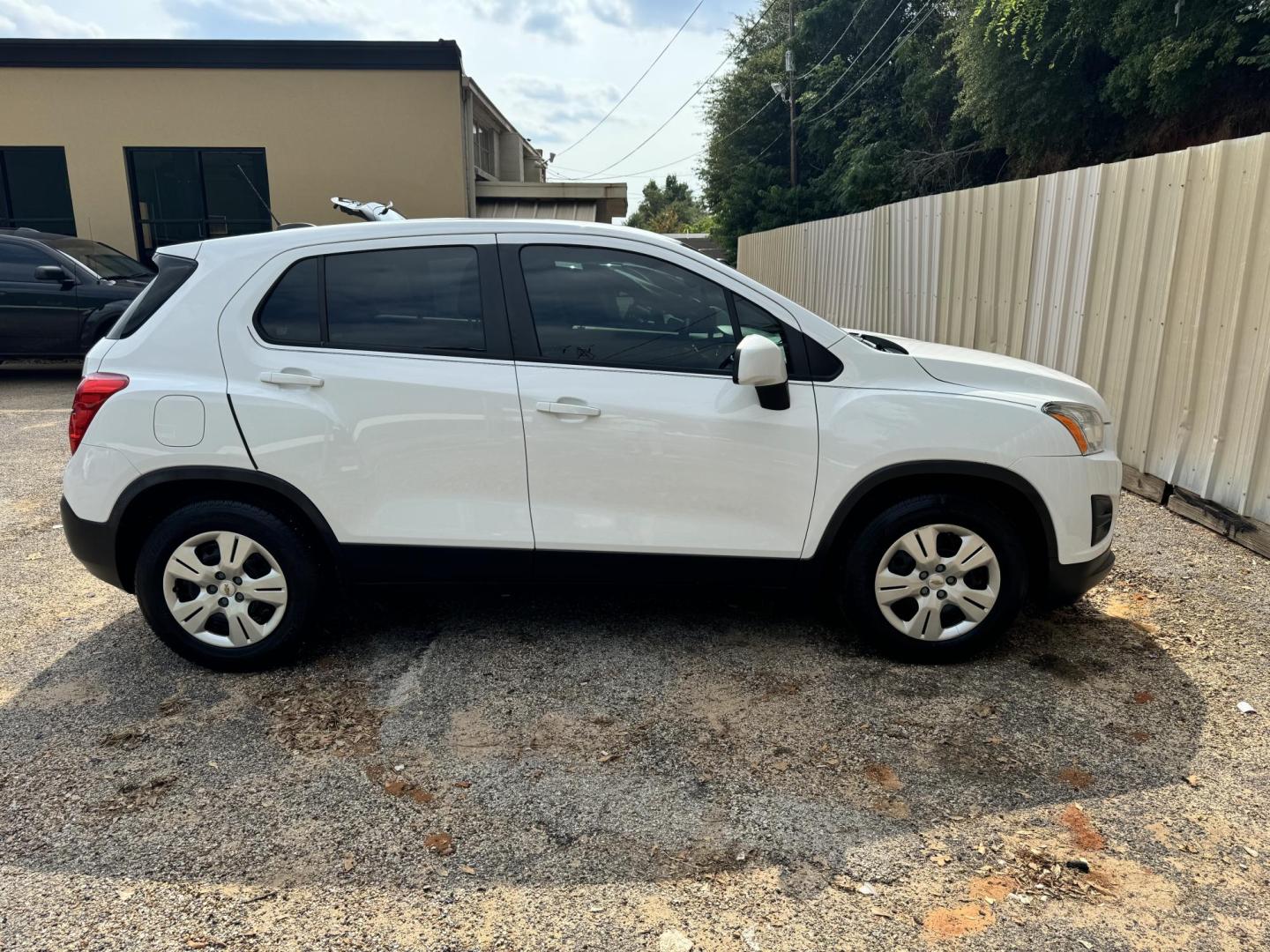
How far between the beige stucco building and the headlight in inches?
517

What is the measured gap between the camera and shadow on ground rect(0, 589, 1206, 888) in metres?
2.69

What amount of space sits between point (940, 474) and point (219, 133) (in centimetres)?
1495

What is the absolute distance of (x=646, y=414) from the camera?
351 centimetres

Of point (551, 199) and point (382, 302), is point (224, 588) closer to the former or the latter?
point (382, 302)

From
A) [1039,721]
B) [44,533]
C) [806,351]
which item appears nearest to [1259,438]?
[1039,721]

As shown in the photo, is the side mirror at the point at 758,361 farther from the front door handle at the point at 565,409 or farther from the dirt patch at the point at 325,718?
the dirt patch at the point at 325,718

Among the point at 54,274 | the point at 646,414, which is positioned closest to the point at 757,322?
the point at 646,414

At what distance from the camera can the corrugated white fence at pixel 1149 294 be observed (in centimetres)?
517

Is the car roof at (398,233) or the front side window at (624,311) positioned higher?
the car roof at (398,233)

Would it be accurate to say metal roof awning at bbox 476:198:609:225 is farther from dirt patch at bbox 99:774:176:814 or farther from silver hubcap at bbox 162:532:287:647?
dirt patch at bbox 99:774:176:814

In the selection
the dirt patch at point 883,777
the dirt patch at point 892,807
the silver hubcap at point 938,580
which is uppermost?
the silver hubcap at point 938,580

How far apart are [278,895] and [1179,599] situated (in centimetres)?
422

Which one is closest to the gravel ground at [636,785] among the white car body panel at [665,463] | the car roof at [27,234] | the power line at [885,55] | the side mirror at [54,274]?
the white car body panel at [665,463]

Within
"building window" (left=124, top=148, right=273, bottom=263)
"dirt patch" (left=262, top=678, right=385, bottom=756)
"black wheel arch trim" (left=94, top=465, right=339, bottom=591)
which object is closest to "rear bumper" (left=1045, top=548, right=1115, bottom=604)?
"dirt patch" (left=262, top=678, right=385, bottom=756)
